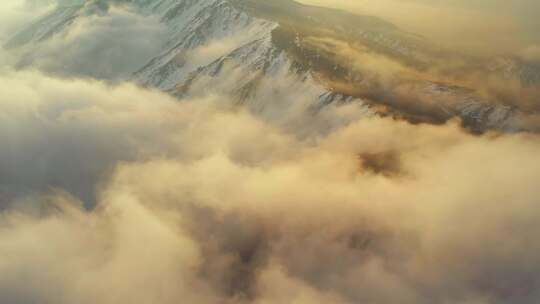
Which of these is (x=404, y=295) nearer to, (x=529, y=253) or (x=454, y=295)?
(x=454, y=295)

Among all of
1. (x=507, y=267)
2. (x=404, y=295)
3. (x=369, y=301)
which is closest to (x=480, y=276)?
(x=507, y=267)

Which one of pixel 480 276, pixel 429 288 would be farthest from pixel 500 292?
pixel 429 288

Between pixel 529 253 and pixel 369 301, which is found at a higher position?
pixel 529 253

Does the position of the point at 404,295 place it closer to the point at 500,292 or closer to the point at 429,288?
the point at 429,288

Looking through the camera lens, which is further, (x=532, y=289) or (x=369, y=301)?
(x=369, y=301)

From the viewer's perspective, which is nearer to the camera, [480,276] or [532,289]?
[532,289]

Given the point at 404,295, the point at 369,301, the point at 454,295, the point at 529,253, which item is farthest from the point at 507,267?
the point at 369,301

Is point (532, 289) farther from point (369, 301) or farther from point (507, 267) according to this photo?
point (369, 301)
